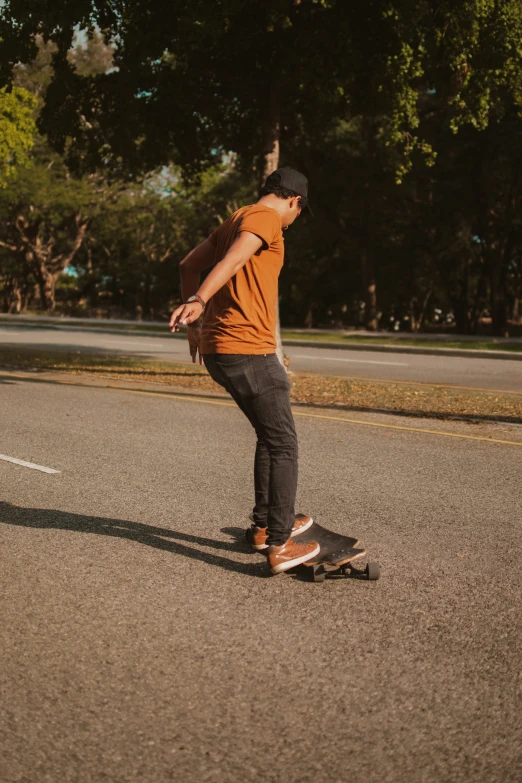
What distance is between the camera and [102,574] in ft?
15.4

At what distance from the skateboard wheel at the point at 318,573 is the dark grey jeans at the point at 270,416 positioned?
0.67 feet

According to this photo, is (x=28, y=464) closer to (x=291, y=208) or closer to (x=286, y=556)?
(x=286, y=556)

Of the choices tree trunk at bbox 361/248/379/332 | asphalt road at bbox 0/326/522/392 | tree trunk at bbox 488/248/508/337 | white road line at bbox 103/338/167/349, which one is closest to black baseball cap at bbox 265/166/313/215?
asphalt road at bbox 0/326/522/392

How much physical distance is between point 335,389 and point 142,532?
28.8ft

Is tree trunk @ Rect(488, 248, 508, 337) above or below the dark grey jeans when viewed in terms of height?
above

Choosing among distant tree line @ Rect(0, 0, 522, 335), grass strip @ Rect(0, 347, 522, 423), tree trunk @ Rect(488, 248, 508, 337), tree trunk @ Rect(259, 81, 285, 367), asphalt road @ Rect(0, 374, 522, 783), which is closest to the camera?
asphalt road @ Rect(0, 374, 522, 783)

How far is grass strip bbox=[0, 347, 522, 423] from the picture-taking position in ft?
38.0

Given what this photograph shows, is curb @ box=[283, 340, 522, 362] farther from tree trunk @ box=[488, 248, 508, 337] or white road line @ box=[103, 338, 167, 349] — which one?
tree trunk @ box=[488, 248, 508, 337]

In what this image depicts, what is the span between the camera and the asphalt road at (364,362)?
16.9 meters

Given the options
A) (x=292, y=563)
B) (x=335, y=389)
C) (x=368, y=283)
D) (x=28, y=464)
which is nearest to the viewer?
(x=292, y=563)

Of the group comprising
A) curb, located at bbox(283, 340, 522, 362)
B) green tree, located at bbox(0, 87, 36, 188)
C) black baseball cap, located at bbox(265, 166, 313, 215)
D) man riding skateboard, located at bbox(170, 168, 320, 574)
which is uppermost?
green tree, located at bbox(0, 87, 36, 188)

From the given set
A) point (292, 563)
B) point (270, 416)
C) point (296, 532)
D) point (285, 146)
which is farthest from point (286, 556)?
point (285, 146)

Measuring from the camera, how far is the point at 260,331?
4.50 m

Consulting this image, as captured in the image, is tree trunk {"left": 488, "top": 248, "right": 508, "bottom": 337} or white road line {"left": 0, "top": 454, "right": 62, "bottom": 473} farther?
tree trunk {"left": 488, "top": 248, "right": 508, "bottom": 337}
